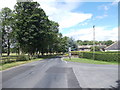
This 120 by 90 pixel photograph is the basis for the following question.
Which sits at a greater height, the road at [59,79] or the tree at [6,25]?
the tree at [6,25]

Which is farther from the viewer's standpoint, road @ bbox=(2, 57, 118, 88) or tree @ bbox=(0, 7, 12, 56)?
tree @ bbox=(0, 7, 12, 56)

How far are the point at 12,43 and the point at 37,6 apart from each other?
19.5m

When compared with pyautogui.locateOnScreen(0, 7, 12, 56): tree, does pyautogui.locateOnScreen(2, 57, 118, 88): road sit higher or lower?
lower

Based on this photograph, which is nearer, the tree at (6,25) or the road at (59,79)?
the road at (59,79)

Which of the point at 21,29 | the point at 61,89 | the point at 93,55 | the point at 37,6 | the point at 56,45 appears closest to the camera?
the point at 61,89

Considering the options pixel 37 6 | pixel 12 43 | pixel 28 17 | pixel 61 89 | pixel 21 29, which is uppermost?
pixel 37 6

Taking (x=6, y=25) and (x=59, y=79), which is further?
(x=6, y=25)

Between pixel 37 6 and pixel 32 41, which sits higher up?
pixel 37 6

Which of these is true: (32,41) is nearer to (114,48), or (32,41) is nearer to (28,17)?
(28,17)

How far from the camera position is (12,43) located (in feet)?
170

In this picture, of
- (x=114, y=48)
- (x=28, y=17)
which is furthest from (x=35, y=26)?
A: (x=114, y=48)

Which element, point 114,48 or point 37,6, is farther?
point 114,48

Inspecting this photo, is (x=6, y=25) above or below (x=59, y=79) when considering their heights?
above

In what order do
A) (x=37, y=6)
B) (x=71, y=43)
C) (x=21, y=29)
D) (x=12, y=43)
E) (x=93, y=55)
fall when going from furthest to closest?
(x=71, y=43), (x=12, y=43), (x=37, y=6), (x=21, y=29), (x=93, y=55)
